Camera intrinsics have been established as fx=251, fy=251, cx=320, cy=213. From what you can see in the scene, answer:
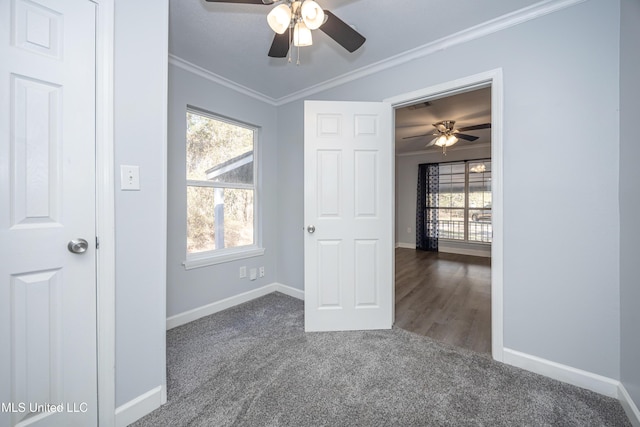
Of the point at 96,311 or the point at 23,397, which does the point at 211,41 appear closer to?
the point at 96,311

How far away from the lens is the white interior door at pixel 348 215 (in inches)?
89.5

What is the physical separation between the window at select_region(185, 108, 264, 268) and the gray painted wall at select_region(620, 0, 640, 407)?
9.85 ft

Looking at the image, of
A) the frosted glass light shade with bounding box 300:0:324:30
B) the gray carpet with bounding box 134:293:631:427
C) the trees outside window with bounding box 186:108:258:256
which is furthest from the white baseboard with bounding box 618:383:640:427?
the trees outside window with bounding box 186:108:258:256

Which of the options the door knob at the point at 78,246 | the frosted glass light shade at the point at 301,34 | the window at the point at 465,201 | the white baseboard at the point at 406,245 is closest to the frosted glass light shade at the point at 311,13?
the frosted glass light shade at the point at 301,34

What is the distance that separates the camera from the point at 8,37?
3.30 feet

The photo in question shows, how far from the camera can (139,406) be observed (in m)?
1.32

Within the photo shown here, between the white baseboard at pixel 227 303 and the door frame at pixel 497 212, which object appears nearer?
the door frame at pixel 497 212

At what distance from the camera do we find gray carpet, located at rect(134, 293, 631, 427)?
134 centimetres

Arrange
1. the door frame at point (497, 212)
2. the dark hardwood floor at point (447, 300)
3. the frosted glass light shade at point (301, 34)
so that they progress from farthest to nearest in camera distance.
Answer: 1. the dark hardwood floor at point (447, 300)
2. the door frame at point (497, 212)
3. the frosted glass light shade at point (301, 34)

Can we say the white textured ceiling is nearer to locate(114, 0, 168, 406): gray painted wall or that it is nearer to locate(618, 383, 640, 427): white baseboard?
locate(114, 0, 168, 406): gray painted wall

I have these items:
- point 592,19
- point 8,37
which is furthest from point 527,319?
point 8,37

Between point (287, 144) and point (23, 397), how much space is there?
9.25 feet

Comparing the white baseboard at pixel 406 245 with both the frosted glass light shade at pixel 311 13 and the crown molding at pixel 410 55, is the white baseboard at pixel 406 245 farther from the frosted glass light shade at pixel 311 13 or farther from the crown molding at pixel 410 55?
the frosted glass light shade at pixel 311 13

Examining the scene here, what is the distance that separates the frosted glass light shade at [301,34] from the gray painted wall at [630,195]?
5.63 feet
